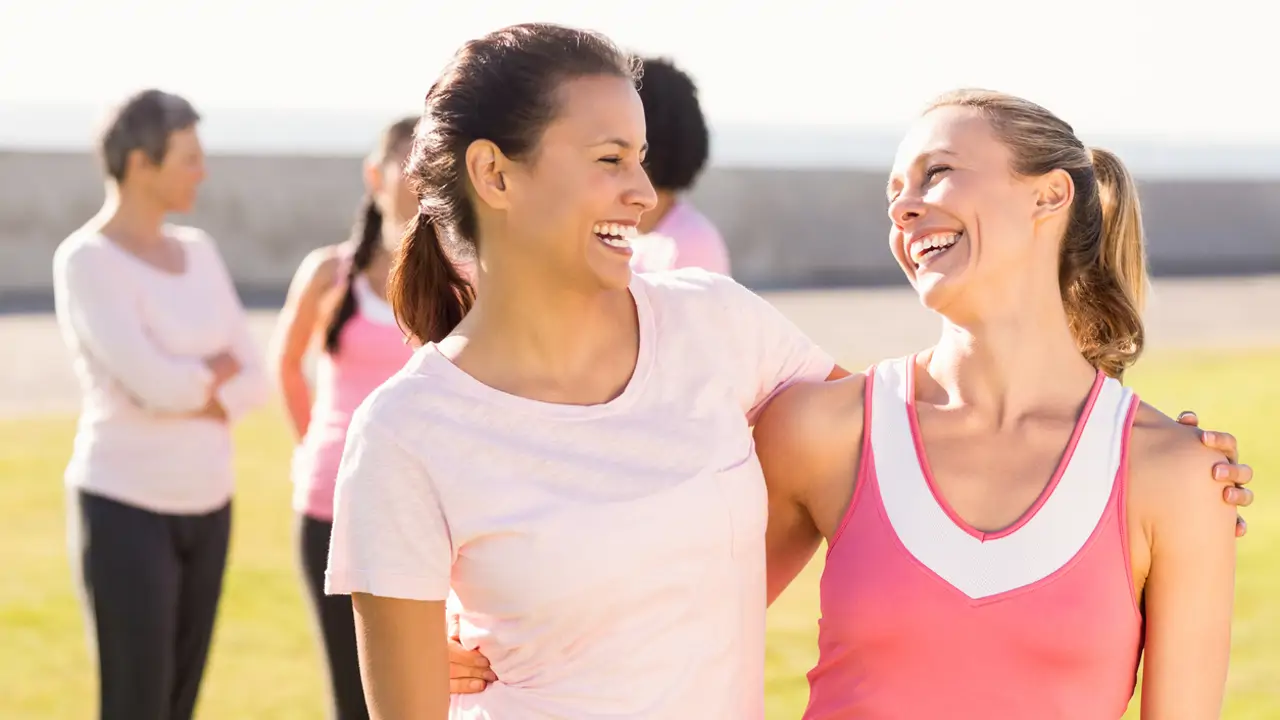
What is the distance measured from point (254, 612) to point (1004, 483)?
4750mm

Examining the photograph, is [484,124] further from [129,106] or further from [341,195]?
[341,195]

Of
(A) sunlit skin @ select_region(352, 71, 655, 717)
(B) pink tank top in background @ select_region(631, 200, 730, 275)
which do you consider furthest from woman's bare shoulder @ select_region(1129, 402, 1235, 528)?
(B) pink tank top in background @ select_region(631, 200, 730, 275)

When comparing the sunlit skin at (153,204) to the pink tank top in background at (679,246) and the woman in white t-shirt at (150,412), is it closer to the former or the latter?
the woman in white t-shirt at (150,412)

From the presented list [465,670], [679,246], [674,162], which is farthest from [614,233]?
[674,162]

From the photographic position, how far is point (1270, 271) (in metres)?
20.5

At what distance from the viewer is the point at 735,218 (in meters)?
19.3

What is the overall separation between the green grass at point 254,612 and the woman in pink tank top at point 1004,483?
2879 millimetres

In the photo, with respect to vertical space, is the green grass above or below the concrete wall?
above

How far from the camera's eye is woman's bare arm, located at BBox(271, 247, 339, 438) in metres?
4.93

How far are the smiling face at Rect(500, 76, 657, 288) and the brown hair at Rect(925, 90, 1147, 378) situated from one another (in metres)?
0.57

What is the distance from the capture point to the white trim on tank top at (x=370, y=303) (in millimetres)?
4613

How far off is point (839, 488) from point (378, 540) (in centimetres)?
73

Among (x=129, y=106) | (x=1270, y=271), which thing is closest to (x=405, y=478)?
(x=129, y=106)

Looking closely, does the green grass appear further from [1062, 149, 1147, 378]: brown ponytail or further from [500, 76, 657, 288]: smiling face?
[500, 76, 657, 288]: smiling face
